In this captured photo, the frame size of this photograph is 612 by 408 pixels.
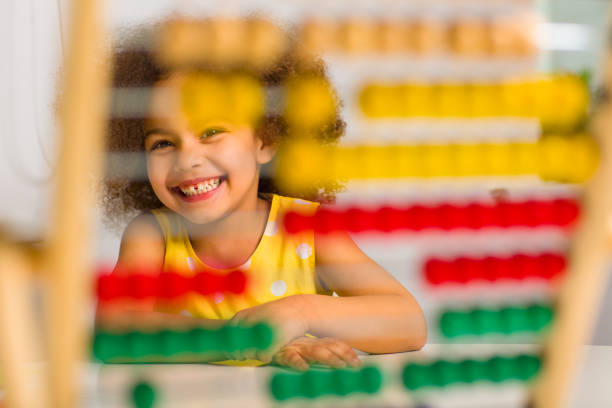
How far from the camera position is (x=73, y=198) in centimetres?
52

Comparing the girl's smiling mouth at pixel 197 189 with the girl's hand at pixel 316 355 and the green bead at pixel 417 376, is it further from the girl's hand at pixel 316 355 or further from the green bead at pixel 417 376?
the green bead at pixel 417 376

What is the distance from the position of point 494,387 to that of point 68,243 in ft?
1.97

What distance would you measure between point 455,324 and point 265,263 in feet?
1.55

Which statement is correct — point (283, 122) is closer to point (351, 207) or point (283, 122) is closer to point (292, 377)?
point (351, 207)

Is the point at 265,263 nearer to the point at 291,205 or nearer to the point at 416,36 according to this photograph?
the point at 291,205

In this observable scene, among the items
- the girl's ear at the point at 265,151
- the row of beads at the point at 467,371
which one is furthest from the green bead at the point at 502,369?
the girl's ear at the point at 265,151

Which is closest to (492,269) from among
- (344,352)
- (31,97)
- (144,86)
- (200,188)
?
(344,352)

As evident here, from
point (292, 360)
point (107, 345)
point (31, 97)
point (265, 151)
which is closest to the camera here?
point (107, 345)

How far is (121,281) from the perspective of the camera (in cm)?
72

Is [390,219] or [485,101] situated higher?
[485,101]

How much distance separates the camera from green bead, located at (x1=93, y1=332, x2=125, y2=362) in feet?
2.14

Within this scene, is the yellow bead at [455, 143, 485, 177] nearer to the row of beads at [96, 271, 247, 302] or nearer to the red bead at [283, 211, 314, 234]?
the red bead at [283, 211, 314, 234]

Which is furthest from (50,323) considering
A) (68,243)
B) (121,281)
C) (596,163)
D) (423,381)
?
(596,163)

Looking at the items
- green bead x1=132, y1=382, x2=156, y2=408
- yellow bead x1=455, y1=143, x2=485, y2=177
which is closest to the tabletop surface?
green bead x1=132, y1=382, x2=156, y2=408
